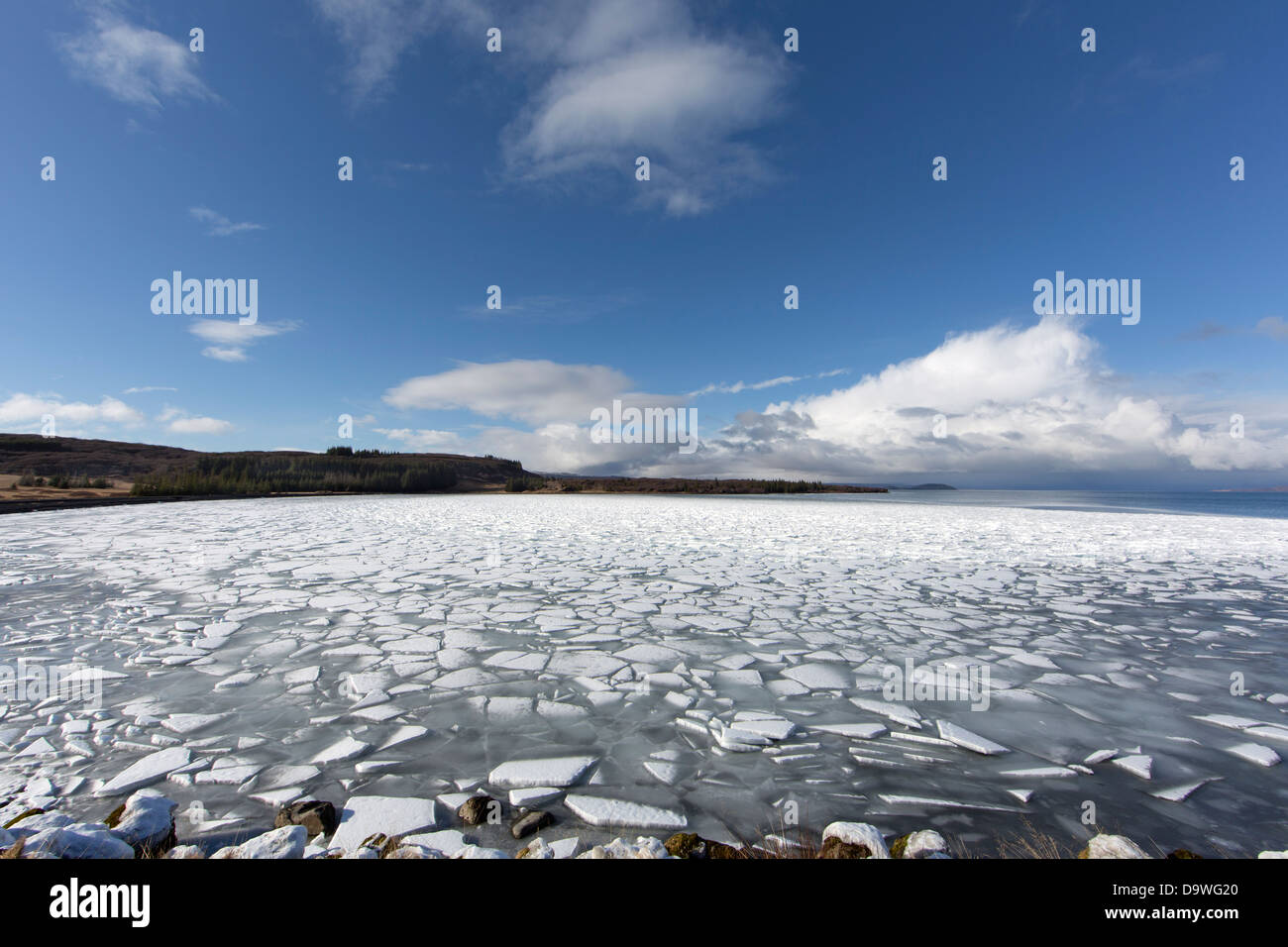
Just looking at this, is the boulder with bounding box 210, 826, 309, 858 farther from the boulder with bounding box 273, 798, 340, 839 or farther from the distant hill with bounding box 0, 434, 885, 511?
the distant hill with bounding box 0, 434, 885, 511

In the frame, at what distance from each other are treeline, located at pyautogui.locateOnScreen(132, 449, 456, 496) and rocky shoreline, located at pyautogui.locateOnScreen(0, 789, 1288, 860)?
32.0 meters

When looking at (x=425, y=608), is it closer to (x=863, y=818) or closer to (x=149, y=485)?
(x=863, y=818)

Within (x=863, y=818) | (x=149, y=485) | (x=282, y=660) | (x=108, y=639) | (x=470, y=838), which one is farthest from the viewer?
(x=149, y=485)

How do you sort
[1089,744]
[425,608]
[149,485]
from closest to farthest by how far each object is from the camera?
[1089,744] < [425,608] < [149,485]

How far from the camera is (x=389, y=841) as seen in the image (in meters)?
1.84

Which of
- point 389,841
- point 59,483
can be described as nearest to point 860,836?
point 389,841

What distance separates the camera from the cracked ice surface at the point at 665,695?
2203 mm

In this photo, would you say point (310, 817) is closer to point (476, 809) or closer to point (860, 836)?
point (476, 809)

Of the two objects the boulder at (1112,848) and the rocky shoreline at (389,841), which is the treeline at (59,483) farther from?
the boulder at (1112,848)

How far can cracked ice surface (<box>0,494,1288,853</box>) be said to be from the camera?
7.23ft

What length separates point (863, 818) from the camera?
6.74ft

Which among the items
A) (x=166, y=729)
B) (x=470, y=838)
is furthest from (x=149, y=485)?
(x=470, y=838)
